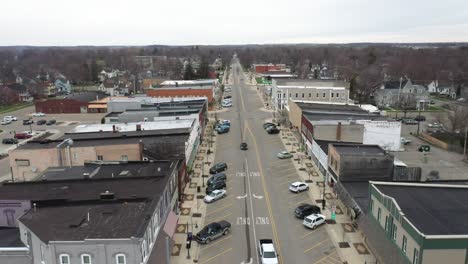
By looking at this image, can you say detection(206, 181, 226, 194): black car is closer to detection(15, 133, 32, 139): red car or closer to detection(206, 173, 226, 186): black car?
detection(206, 173, 226, 186): black car

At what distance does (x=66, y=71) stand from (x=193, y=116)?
12918 centimetres

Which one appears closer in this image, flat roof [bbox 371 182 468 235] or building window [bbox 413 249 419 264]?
building window [bbox 413 249 419 264]

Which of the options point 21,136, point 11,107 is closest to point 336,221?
point 21,136

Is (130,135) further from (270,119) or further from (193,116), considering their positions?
(270,119)

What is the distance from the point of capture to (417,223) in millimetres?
19344

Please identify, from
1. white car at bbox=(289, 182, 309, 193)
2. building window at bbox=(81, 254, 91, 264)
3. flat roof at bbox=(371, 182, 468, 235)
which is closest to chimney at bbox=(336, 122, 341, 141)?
white car at bbox=(289, 182, 309, 193)

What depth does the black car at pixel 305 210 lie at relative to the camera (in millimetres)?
29484

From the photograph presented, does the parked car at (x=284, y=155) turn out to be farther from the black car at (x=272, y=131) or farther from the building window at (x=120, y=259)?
the building window at (x=120, y=259)

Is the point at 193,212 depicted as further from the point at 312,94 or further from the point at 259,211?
the point at 312,94

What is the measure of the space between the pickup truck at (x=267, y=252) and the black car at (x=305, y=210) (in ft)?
17.9

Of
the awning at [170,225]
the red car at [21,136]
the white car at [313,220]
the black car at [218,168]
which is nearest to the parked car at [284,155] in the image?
the black car at [218,168]

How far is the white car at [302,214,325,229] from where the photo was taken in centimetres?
2790

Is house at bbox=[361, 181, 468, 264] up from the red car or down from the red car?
up

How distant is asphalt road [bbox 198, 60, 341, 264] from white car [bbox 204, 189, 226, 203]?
43 cm
